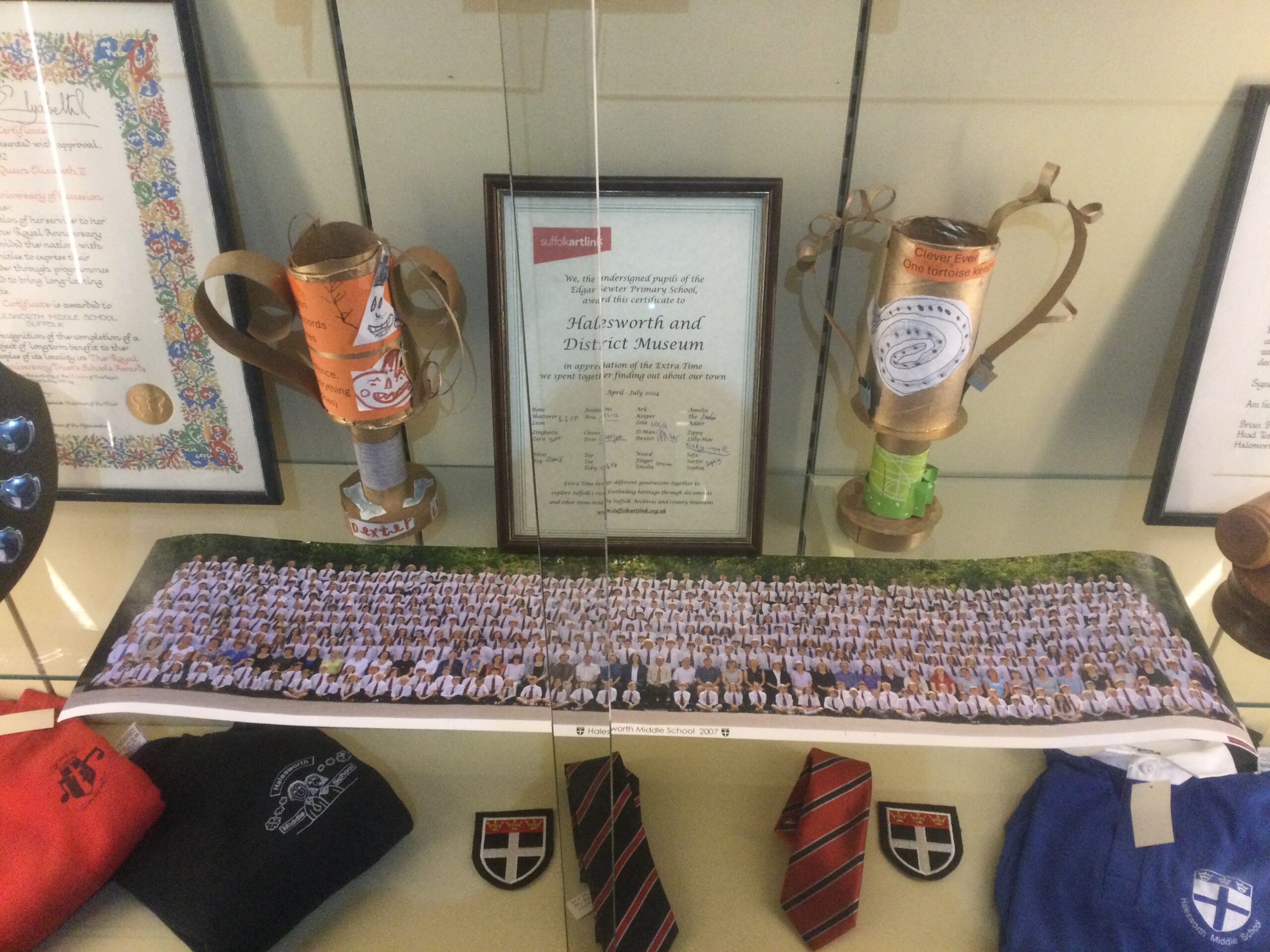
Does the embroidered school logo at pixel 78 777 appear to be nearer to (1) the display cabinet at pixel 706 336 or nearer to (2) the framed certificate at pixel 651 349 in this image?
(1) the display cabinet at pixel 706 336

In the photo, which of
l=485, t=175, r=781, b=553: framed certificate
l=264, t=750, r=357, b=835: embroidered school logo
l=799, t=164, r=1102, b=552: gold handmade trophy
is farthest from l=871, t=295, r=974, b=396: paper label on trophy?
l=264, t=750, r=357, b=835: embroidered school logo

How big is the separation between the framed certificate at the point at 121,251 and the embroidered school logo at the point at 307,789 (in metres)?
0.25

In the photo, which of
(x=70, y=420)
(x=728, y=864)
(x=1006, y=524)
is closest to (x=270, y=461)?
(x=70, y=420)

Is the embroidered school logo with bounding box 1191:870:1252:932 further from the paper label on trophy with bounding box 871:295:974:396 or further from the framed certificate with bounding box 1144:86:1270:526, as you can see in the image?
the paper label on trophy with bounding box 871:295:974:396

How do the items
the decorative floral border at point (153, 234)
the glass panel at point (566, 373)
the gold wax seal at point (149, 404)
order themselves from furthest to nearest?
the gold wax seal at point (149, 404) → the decorative floral border at point (153, 234) → the glass panel at point (566, 373)

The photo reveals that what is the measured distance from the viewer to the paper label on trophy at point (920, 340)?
0.64m

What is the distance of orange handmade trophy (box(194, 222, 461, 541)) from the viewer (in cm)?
63

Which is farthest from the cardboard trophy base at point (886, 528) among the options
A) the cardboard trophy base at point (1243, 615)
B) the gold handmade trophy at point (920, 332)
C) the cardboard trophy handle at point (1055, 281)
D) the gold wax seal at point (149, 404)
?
the gold wax seal at point (149, 404)

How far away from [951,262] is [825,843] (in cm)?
49

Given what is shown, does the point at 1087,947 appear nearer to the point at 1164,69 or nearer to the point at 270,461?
the point at 1164,69

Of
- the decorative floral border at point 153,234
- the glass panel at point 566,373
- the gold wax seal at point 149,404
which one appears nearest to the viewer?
the glass panel at point 566,373

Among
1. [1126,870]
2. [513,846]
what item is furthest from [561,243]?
[1126,870]

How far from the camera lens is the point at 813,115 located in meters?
0.68

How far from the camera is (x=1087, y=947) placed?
0.71 metres
